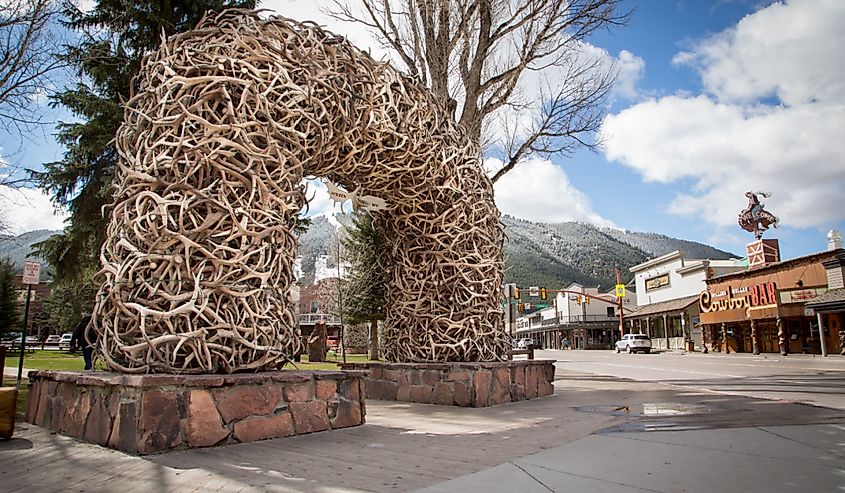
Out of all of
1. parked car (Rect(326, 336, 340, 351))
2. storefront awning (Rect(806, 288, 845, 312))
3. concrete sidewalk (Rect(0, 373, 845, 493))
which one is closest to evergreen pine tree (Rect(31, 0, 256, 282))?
concrete sidewalk (Rect(0, 373, 845, 493))

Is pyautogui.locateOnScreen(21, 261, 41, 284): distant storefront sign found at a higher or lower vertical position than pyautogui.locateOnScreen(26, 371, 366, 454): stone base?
higher

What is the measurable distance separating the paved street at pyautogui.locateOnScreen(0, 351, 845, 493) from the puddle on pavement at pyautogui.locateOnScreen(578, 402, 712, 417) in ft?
1.45

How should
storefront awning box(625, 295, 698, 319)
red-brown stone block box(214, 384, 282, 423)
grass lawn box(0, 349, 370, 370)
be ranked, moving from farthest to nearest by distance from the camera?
storefront awning box(625, 295, 698, 319) < grass lawn box(0, 349, 370, 370) < red-brown stone block box(214, 384, 282, 423)

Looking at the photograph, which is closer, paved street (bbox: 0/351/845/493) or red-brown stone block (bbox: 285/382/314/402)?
paved street (bbox: 0/351/845/493)

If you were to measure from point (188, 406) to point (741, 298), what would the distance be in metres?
38.3

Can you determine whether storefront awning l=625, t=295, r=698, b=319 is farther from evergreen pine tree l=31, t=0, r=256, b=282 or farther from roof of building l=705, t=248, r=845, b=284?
evergreen pine tree l=31, t=0, r=256, b=282

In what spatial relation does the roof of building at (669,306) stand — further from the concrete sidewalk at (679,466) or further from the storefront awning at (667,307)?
the concrete sidewalk at (679,466)

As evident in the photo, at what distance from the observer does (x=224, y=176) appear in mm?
5199

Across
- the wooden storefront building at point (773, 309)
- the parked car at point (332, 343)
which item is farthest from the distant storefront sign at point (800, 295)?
the parked car at point (332, 343)

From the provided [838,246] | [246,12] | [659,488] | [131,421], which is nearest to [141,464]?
[131,421]

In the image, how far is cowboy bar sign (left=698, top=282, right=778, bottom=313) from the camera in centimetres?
3291

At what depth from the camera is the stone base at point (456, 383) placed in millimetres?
7719

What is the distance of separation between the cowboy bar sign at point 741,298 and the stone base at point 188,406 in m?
34.2

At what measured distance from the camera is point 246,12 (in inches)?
237
